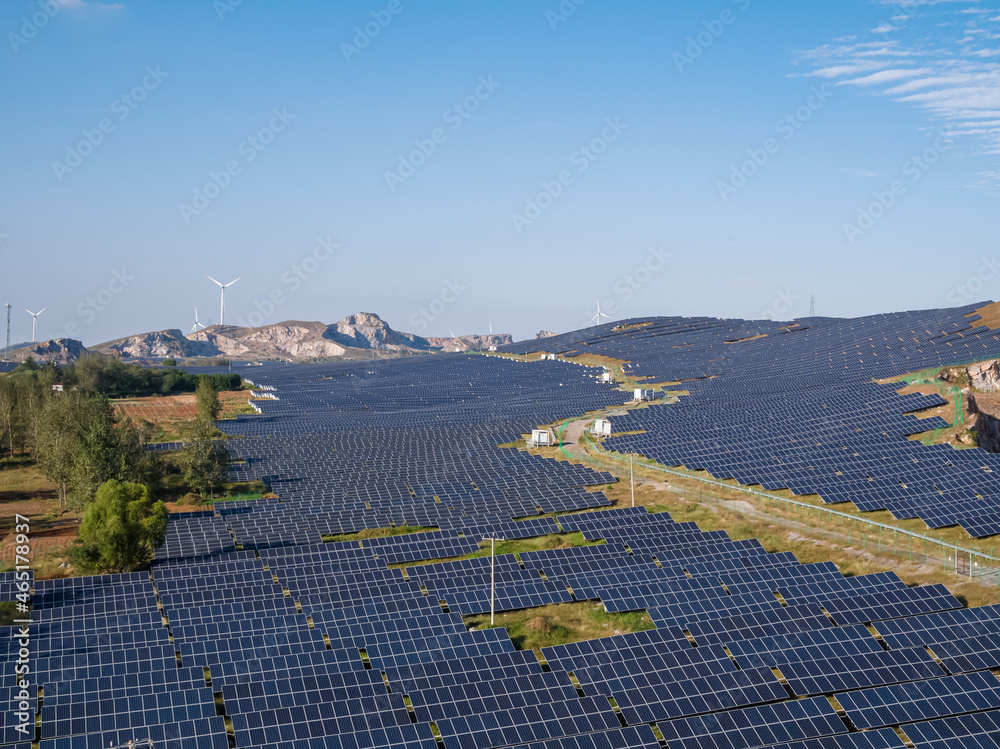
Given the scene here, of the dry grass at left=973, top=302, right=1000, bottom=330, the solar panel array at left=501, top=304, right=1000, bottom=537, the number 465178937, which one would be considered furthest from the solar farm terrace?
the dry grass at left=973, top=302, right=1000, bottom=330

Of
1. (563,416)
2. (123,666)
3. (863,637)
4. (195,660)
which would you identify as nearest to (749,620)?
(863,637)

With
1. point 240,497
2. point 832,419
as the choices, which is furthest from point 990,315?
point 240,497

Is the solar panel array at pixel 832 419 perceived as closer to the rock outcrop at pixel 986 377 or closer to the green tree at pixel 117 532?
the rock outcrop at pixel 986 377

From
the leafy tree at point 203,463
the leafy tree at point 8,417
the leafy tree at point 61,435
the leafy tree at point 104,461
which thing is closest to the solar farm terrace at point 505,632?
the leafy tree at point 203,463

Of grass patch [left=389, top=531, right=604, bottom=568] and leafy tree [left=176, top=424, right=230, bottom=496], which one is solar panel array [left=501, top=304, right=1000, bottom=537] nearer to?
grass patch [left=389, top=531, right=604, bottom=568]

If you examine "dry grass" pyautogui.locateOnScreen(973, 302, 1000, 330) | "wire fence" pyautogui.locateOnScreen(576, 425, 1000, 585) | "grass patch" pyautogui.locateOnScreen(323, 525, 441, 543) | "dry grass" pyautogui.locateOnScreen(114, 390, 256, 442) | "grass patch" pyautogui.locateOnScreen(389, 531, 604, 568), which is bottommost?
"dry grass" pyautogui.locateOnScreen(114, 390, 256, 442)

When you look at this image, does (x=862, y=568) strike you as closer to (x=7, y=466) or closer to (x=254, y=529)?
(x=254, y=529)
